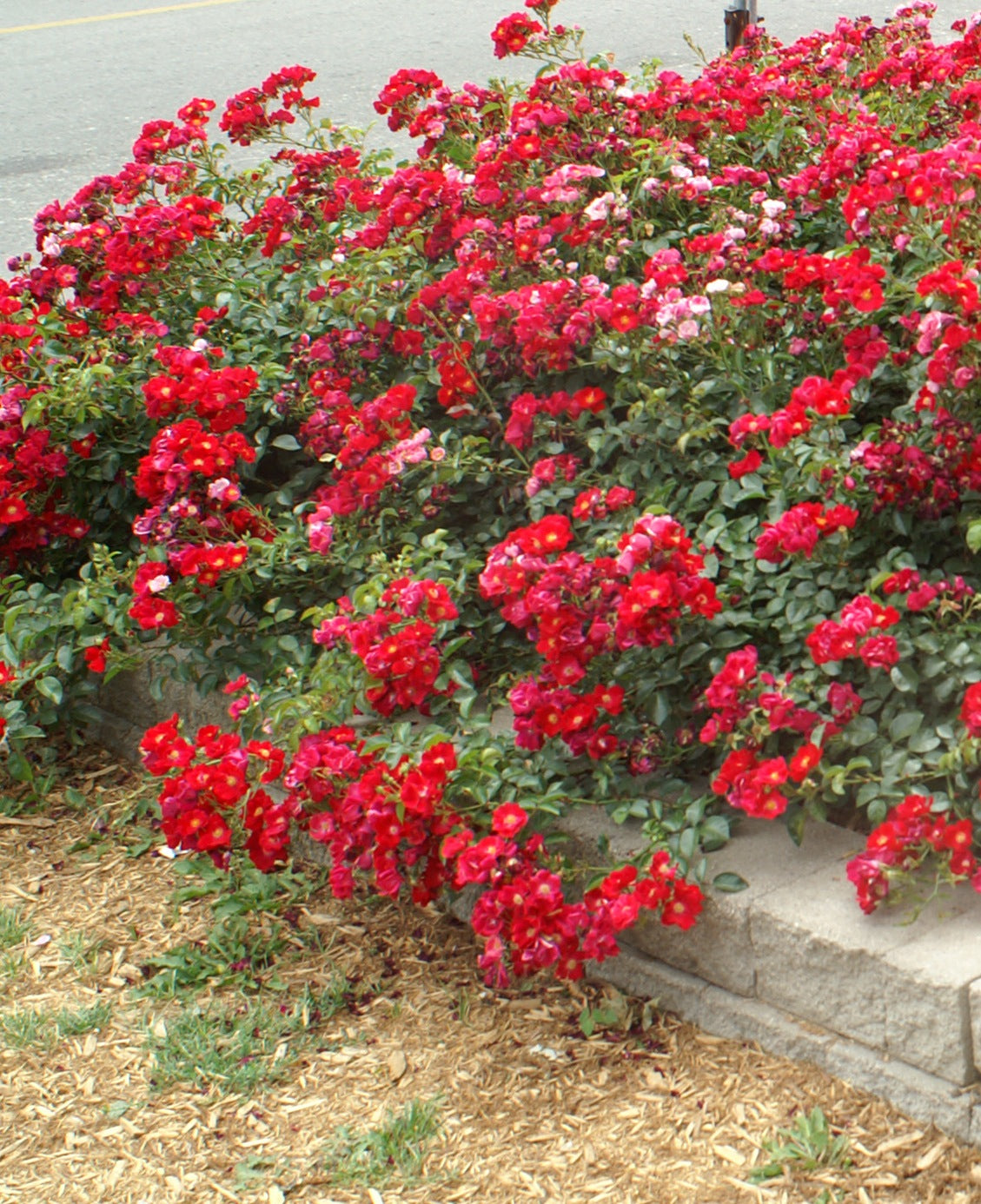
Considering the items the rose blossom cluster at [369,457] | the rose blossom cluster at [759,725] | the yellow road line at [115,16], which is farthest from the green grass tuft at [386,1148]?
the yellow road line at [115,16]

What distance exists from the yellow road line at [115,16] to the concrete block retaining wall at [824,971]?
416 inches

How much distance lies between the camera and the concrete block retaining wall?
2092mm

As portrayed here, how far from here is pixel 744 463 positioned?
2598 mm

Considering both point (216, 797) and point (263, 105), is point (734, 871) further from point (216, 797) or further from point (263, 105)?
point (263, 105)

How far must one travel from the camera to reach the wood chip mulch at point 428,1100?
2146 mm

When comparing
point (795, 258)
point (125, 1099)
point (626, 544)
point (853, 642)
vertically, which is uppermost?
point (795, 258)

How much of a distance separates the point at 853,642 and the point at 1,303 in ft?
8.09

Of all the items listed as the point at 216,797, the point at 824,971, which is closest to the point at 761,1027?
the point at 824,971

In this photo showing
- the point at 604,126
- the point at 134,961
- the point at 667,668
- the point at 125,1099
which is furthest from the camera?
the point at 604,126

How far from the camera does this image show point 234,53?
979 cm

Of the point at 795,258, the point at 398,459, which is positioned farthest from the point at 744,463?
the point at 398,459

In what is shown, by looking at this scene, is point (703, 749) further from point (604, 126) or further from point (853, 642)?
point (604, 126)

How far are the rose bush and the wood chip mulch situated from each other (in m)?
0.15

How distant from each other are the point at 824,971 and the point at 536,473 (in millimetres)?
1085
